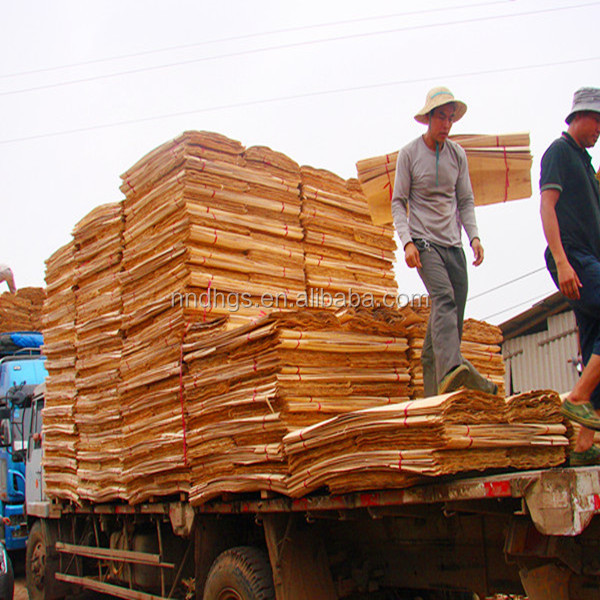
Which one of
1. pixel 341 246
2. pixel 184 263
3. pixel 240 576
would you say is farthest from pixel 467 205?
pixel 240 576

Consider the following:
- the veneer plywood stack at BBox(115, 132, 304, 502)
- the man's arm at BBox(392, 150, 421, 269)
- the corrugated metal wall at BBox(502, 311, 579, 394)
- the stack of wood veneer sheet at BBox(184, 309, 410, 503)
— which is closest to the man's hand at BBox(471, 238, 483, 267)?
the man's arm at BBox(392, 150, 421, 269)

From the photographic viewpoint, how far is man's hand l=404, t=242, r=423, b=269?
4.37m

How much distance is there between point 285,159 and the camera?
663 centimetres

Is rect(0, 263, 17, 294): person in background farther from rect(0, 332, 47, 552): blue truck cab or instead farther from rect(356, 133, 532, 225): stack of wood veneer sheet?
rect(356, 133, 532, 225): stack of wood veneer sheet

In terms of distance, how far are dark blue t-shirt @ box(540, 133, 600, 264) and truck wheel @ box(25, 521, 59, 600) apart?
7.56 meters

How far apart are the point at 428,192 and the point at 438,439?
2035 mm

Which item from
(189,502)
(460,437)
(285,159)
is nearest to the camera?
(460,437)

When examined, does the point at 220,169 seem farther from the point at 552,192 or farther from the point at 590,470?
the point at 590,470

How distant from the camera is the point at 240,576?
472 cm

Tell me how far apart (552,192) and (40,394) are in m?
8.38

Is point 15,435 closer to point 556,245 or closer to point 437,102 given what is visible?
point 437,102

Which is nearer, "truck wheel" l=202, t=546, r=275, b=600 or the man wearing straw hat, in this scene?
the man wearing straw hat

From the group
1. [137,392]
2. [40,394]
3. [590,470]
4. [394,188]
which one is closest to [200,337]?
[137,392]

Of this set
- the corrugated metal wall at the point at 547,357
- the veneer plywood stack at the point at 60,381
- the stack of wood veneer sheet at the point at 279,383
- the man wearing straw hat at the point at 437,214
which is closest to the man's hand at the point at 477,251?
the man wearing straw hat at the point at 437,214
